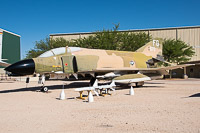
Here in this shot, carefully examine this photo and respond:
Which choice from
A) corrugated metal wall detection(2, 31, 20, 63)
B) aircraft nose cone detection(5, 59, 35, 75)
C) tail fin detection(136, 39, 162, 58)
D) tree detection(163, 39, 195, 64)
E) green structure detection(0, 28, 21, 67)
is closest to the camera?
aircraft nose cone detection(5, 59, 35, 75)

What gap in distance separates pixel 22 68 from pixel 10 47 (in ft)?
176

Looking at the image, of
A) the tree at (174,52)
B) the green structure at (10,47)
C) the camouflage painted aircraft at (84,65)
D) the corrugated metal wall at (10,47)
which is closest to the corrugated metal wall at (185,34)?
the tree at (174,52)

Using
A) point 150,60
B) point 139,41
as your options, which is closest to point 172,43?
point 139,41

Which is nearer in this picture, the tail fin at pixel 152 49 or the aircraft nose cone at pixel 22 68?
the aircraft nose cone at pixel 22 68

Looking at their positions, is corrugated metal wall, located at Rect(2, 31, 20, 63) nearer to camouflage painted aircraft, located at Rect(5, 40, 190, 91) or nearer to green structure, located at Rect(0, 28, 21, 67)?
green structure, located at Rect(0, 28, 21, 67)

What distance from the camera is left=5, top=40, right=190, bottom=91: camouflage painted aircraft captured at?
449 inches

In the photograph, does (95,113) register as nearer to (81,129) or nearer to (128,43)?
(81,129)

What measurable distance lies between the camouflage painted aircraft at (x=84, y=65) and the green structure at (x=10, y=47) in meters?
47.1

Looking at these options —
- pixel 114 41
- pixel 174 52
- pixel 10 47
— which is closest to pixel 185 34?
pixel 174 52

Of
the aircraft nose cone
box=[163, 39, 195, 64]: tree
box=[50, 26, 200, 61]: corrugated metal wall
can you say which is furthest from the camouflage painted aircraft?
box=[50, 26, 200, 61]: corrugated metal wall

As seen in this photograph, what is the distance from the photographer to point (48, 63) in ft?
39.1

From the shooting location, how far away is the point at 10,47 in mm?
58156

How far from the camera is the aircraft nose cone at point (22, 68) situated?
10.7 meters

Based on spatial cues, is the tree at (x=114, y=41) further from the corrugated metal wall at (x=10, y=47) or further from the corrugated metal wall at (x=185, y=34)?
the corrugated metal wall at (x=10, y=47)
